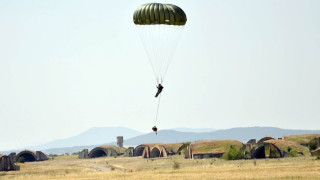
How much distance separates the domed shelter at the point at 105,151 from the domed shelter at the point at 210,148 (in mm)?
45618

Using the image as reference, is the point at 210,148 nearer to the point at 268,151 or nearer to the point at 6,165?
the point at 268,151

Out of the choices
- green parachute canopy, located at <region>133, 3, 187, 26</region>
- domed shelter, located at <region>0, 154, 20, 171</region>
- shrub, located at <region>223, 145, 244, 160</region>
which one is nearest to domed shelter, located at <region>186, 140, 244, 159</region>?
shrub, located at <region>223, 145, 244, 160</region>

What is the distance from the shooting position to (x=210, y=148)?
109062 mm

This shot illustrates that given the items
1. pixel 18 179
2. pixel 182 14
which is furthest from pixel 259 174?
pixel 18 179

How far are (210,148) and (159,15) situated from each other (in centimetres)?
5809

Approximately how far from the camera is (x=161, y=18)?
5425cm

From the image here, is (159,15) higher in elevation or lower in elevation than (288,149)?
higher

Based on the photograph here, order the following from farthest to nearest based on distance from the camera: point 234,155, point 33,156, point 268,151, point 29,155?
point 29,155
point 33,156
point 268,151
point 234,155

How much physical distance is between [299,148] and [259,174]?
44694 millimetres

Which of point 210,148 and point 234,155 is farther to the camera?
point 210,148

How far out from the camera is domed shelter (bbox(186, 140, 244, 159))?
351 feet

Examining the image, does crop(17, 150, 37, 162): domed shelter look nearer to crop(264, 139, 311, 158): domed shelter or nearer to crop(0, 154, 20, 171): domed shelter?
crop(0, 154, 20, 171): domed shelter

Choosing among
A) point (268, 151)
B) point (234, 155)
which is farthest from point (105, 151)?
point (268, 151)

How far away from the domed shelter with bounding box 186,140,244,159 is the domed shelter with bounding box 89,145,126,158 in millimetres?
45618
